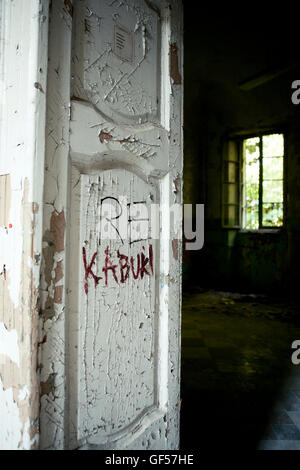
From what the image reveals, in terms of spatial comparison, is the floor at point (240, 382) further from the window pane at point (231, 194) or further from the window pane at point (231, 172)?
the window pane at point (231, 172)

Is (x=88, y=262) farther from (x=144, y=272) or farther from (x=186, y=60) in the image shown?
(x=186, y=60)

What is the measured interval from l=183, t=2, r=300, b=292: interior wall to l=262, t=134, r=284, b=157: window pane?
0.19 m

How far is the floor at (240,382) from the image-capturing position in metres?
1.84

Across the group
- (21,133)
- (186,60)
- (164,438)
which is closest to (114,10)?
(21,133)

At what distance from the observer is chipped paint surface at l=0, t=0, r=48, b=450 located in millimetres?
875

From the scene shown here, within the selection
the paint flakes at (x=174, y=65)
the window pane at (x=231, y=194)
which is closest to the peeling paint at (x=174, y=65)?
the paint flakes at (x=174, y=65)

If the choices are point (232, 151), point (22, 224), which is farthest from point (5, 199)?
point (232, 151)

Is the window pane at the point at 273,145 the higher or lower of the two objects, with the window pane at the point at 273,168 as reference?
higher

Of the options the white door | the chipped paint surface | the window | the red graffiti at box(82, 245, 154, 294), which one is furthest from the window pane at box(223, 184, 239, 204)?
the chipped paint surface

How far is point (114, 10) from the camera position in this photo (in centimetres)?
109

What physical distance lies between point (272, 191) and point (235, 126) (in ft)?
5.24

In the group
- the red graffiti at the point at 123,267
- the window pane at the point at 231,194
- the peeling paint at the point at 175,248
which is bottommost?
the red graffiti at the point at 123,267

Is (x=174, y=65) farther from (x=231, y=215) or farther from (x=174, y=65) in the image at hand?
(x=231, y=215)

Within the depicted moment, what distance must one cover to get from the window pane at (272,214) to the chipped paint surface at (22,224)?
6.33 m
